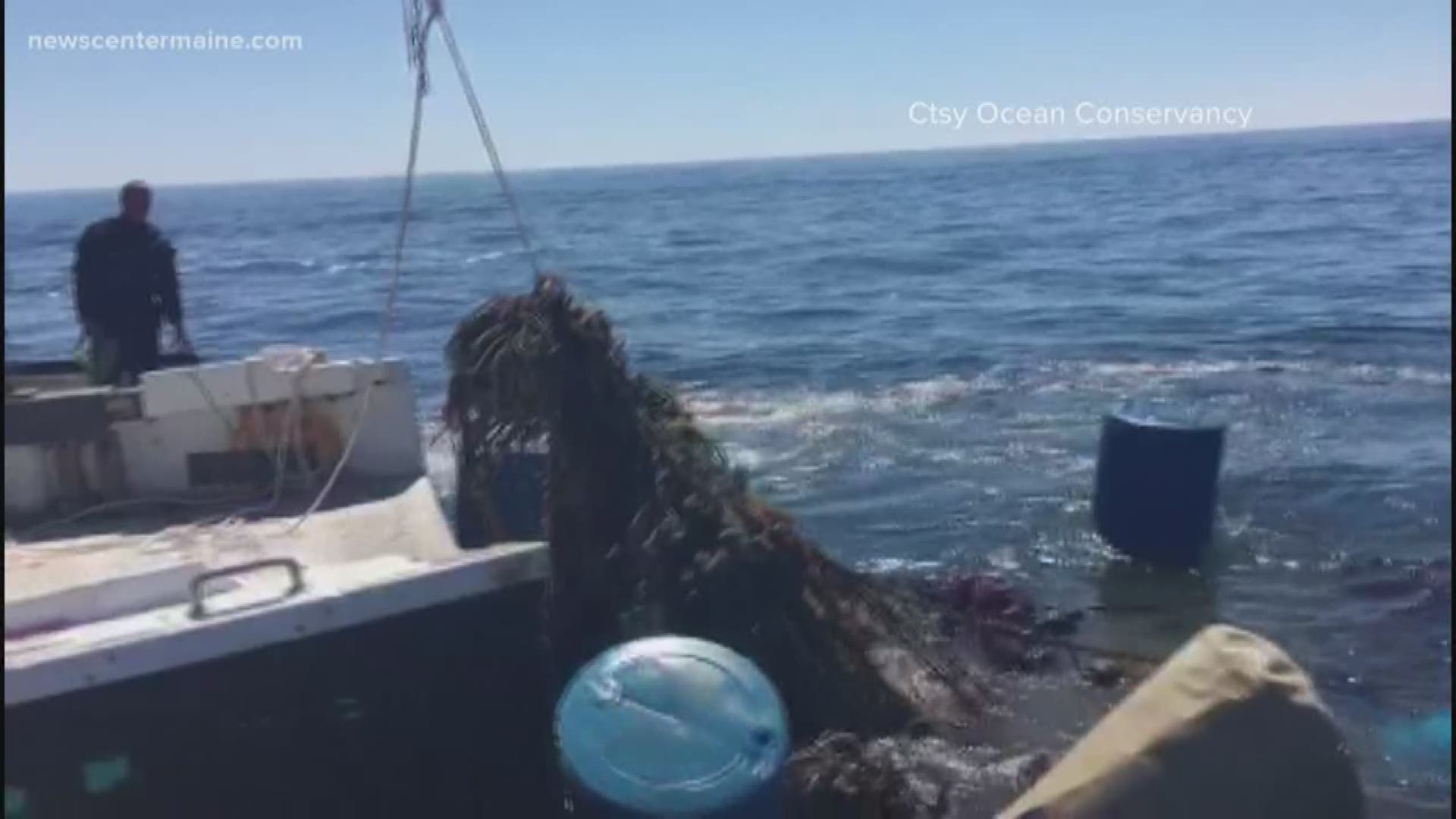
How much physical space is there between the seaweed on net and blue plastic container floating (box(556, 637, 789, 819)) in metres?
1.25

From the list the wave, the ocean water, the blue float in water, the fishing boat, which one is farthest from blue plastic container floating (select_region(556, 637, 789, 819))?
the wave

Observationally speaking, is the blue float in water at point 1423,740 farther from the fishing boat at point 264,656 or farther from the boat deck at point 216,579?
the boat deck at point 216,579

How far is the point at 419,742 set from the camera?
5.53 m

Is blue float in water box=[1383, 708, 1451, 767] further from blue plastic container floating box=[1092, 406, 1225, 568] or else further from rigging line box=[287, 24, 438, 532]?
rigging line box=[287, 24, 438, 532]

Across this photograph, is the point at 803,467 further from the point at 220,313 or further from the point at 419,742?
the point at 220,313

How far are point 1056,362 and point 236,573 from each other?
15590mm

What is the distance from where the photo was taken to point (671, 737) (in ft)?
17.4

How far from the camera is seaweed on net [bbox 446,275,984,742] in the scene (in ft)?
23.0

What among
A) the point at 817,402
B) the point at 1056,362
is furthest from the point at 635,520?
the point at 1056,362

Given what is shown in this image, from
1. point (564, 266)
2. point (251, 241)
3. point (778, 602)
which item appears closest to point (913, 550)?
point (778, 602)

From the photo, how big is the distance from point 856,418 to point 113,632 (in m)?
12.1

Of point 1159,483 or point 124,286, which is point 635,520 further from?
point 1159,483

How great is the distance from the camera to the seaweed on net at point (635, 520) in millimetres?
7004

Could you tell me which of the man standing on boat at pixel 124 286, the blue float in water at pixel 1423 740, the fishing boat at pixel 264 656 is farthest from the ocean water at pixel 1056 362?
the man standing on boat at pixel 124 286
